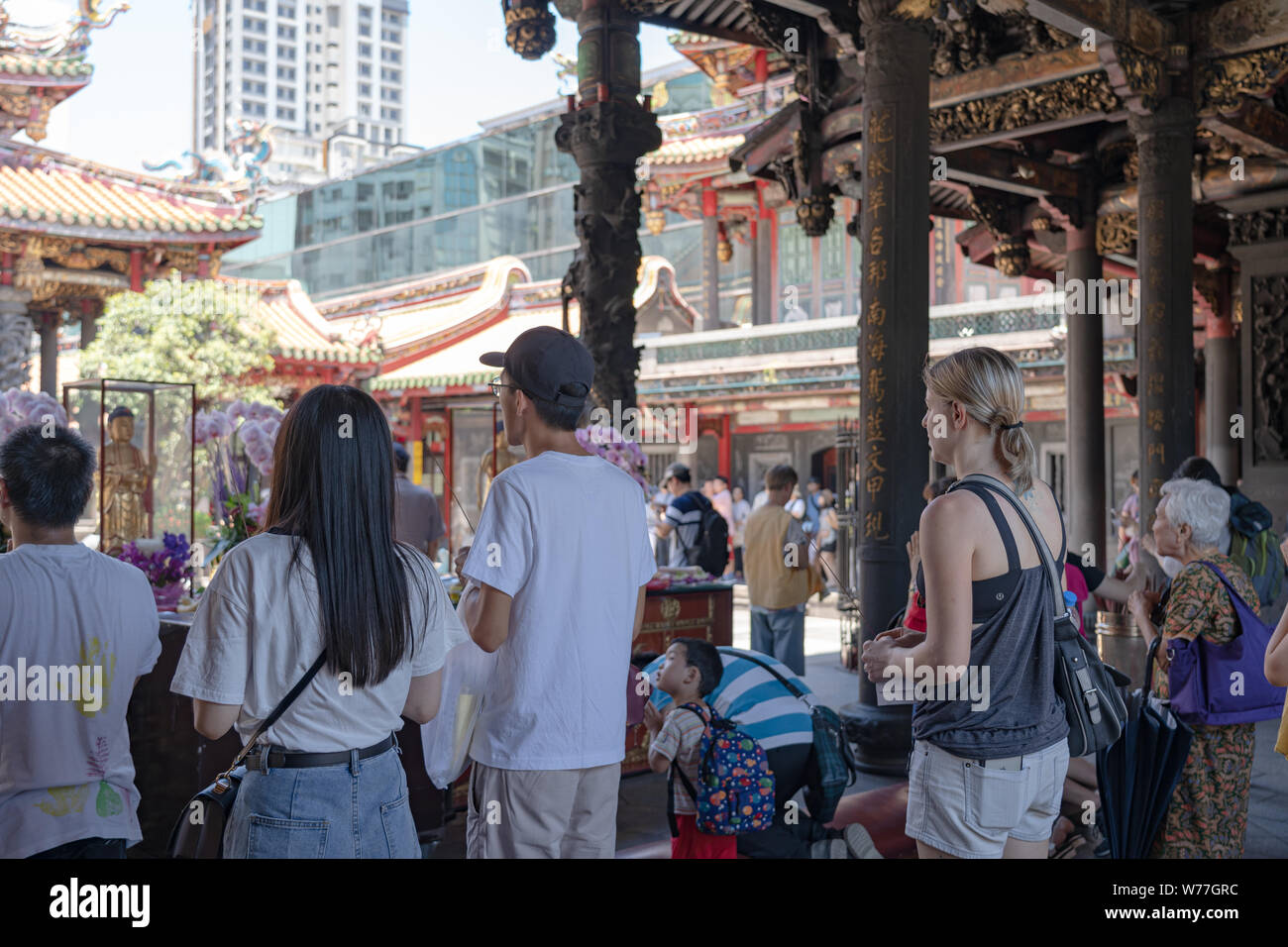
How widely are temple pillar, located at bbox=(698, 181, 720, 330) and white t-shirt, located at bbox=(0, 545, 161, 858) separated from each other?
17101 millimetres

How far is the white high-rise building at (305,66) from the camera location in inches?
A: 2813

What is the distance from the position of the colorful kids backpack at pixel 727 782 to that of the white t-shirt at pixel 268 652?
5.23 ft

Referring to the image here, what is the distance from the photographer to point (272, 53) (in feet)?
236

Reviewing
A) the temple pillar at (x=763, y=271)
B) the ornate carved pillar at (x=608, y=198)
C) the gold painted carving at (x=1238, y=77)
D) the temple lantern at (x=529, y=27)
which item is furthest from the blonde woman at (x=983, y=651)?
the temple pillar at (x=763, y=271)

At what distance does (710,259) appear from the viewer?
1962 centimetres

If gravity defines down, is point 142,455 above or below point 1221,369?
below

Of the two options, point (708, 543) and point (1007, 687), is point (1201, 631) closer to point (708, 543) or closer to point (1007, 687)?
point (1007, 687)

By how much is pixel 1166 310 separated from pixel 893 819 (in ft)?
12.3

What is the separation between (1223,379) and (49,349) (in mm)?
16585

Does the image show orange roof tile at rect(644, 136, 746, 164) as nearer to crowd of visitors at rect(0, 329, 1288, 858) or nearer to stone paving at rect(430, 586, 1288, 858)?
stone paving at rect(430, 586, 1288, 858)

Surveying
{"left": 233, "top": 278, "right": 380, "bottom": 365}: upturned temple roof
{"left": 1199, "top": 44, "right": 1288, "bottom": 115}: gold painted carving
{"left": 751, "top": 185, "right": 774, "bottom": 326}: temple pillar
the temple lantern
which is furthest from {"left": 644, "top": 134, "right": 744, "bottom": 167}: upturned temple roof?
the temple lantern

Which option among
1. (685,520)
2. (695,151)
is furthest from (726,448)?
(685,520)

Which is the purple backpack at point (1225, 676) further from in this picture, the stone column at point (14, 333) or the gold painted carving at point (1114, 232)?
the stone column at point (14, 333)

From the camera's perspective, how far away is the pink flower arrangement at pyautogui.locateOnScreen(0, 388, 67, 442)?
4.49m
